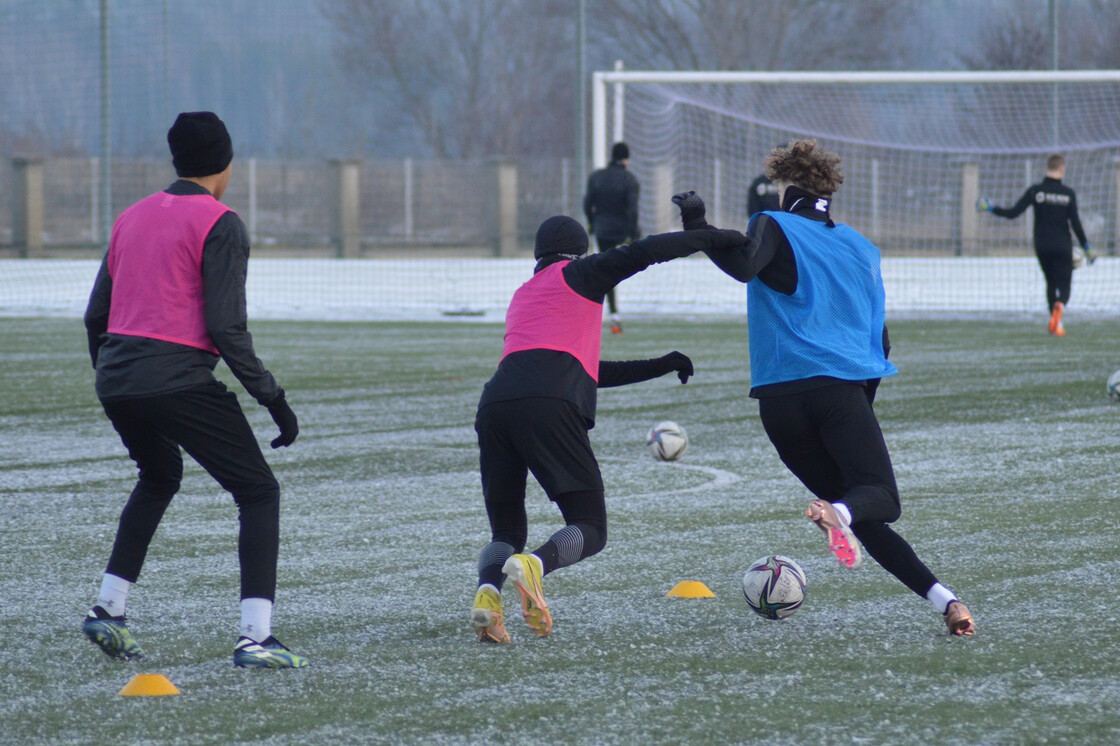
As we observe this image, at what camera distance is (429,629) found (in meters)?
5.59

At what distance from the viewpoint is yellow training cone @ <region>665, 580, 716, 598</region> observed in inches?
239

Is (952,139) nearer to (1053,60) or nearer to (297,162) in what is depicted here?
(1053,60)

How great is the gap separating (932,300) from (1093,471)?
16.7 m

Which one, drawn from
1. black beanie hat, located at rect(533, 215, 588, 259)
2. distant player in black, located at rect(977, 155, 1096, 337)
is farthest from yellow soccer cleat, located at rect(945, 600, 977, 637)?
distant player in black, located at rect(977, 155, 1096, 337)

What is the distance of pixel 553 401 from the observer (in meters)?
5.36

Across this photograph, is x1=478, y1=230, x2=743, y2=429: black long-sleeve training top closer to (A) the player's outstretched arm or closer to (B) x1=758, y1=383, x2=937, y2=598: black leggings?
(A) the player's outstretched arm

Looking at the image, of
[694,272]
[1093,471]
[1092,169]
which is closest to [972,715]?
[1093,471]

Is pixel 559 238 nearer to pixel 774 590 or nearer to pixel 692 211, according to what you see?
pixel 692 211

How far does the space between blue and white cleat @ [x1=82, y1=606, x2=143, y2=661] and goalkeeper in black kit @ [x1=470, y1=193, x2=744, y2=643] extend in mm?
1088

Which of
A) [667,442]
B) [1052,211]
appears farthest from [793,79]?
[667,442]

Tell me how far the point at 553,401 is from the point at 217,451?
1.11 m

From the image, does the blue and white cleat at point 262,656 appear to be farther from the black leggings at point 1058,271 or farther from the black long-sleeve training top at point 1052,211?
the black leggings at point 1058,271

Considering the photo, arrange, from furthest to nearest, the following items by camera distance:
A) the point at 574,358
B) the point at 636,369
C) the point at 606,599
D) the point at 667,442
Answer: the point at 667,442
the point at 606,599
the point at 636,369
the point at 574,358

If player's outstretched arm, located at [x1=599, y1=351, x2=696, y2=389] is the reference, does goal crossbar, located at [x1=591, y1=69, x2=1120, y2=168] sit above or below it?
above
